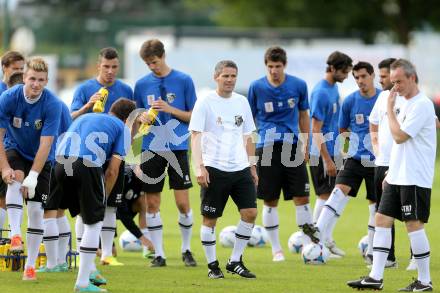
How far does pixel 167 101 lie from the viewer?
44.4 ft

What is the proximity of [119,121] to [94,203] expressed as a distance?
2.89ft

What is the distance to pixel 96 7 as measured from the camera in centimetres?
7775

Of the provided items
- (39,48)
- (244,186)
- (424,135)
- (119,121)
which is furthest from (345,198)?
(39,48)

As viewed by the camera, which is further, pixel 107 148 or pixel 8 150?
pixel 8 150

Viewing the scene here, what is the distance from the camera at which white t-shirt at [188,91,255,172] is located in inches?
479

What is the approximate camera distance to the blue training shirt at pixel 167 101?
13367 mm

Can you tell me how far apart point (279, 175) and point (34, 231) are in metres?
3.77

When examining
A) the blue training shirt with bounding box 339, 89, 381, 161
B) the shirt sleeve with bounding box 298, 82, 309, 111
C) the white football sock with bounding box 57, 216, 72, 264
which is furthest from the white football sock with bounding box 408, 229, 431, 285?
the white football sock with bounding box 57, 216, 72, 264

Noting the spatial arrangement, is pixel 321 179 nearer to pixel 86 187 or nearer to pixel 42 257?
pixel 42 257

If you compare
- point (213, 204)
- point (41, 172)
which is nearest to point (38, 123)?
point (41, 172)

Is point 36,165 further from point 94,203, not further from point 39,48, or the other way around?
point 39,48

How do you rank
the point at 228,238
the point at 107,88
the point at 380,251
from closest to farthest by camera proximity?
1. the point at 380,251
2. the point at 107,88
3. the point at 228,238

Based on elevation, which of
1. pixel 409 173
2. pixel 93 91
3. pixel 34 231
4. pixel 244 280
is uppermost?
pixel 93 91

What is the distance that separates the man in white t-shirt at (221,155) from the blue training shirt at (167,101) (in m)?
1.13
